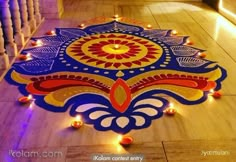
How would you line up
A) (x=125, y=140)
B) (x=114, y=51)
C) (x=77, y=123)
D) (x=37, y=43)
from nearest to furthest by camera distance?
1. (x=125, y=140)
2. (x=77, y=123)
3. (x=114, y=51)
4. (x=37, y=43)

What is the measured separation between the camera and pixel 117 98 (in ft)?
7.15

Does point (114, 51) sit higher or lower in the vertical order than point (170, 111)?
higher

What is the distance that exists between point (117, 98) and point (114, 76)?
0.36m

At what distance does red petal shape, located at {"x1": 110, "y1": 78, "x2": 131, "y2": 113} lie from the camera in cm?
208

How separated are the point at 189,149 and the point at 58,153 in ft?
2.46

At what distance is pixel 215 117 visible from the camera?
2006 millimetres

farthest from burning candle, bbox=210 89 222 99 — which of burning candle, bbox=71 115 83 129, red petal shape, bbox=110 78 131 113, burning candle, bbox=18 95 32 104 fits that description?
burning candle, bbox=18 95 32 104

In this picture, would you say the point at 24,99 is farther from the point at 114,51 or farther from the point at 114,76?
the point at 114,51

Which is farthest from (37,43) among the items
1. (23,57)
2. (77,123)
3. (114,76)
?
(77,123)

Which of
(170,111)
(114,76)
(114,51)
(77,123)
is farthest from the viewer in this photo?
(114,51)

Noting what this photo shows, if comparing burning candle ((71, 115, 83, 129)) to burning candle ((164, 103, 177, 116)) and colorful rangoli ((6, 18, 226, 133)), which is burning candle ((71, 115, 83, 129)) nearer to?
colorful rangoli ((6, 18, 226, 133))

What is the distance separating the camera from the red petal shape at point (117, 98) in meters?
2.08

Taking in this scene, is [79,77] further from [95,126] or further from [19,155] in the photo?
[19,155]

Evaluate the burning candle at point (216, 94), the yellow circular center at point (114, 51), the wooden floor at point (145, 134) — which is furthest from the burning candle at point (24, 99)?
the burning candle at point (216, 94)
